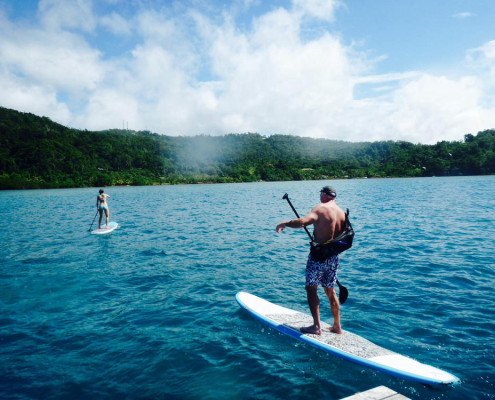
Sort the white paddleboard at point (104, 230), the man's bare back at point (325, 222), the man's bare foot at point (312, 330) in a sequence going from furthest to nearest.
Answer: the white paddleboard at point (104, 230) → the man's bare foot at point (312, 330) → the man's bare back at point (325, 222)

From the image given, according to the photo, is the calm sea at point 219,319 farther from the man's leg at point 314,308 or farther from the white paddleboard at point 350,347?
the man's leg at point 314,308

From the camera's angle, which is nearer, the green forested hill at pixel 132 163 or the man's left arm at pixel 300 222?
the man's left arm at pixel 300 222

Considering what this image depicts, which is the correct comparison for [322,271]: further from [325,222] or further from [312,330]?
[312,330]

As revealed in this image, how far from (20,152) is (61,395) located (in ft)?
533

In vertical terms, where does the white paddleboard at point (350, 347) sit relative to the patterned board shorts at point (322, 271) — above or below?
below

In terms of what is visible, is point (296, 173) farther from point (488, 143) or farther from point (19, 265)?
point (19, 265)

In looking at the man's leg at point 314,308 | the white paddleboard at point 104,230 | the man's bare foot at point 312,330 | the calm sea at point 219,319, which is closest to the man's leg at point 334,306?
the man's leg at point 314,308

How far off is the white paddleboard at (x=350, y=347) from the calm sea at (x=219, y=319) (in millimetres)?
215

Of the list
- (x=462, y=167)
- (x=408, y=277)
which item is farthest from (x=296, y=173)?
(x=408, y=277)

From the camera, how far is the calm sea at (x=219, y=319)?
229 inches

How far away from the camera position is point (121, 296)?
10.2m

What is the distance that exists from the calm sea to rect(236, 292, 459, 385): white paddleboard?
215 mm

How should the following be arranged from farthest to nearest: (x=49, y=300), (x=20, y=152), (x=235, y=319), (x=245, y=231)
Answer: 1. (x=20, y=152)
2. (x=245, y=231)
3. (x=49, y=300)
4. (x=235, y=319)

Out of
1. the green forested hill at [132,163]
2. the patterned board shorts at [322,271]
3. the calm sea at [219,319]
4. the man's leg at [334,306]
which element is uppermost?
the green forested hill at [132,163]
